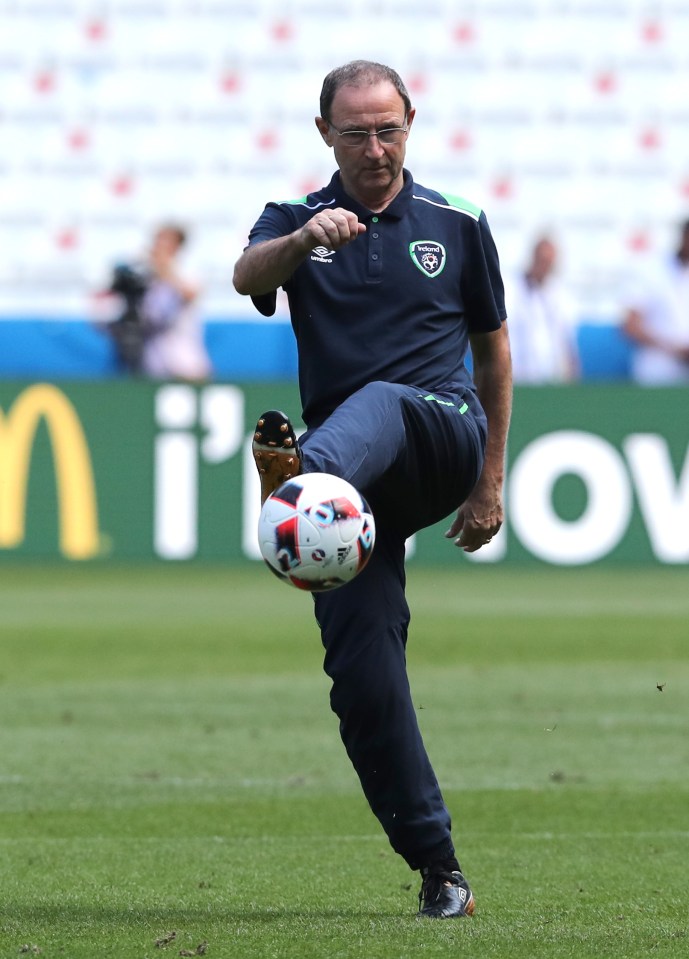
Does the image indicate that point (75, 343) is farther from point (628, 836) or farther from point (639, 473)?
point (628, 836)

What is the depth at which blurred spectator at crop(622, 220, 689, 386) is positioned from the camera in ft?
55.3

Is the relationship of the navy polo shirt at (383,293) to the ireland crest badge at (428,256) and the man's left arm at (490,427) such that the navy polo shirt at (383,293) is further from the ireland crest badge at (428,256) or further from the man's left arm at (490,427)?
the man's left arm at (490,427)

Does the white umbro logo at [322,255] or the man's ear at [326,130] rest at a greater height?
the man's ear at [326,130]

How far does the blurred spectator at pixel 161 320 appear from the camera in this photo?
1667 cm

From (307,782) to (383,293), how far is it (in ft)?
10.1

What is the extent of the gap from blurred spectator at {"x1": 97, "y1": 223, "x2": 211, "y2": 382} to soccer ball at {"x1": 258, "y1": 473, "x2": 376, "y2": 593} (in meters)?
12.3

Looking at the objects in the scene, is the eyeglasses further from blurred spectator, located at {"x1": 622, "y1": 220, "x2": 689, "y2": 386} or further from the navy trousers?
blurred spectator, located at {"x1": 622, "y1": 220, "x2": 689, "y2": 386}

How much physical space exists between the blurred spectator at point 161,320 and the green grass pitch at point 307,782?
9.72 feet

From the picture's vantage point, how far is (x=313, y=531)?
4285mm

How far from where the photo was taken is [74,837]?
251 inches

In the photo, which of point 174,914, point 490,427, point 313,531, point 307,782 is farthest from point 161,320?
point 313,531

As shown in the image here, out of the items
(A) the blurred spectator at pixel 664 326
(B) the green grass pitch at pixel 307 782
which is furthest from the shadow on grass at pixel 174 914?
(A) the blurred spectator at pixel 664 326

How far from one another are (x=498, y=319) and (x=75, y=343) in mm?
11824

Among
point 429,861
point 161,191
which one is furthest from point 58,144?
→ point 429,861
